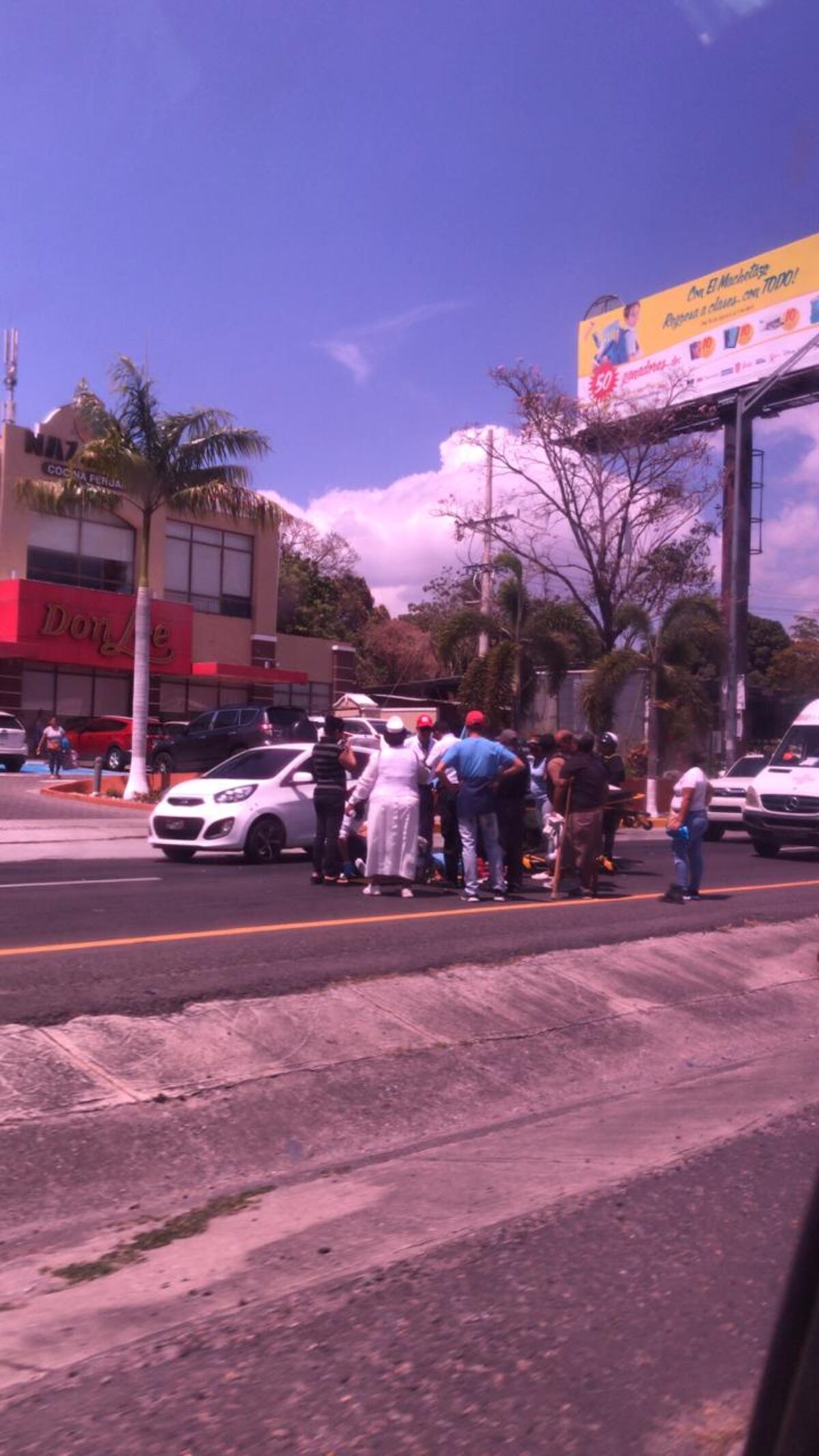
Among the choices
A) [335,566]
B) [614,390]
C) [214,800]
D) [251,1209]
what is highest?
[614,390]

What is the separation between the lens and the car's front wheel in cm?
1535

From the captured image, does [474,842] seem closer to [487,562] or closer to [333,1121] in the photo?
[333,1121]

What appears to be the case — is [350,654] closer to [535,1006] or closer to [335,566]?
[335,566]

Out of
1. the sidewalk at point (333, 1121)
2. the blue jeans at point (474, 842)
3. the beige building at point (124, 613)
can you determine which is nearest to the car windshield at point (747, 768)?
the blue jeans at point (474, 842)

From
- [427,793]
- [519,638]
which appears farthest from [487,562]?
[427,793]

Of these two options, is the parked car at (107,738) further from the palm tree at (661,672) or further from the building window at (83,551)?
the palm tree at (661,672)

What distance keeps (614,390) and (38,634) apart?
20.5 meters

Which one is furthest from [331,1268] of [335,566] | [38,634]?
[335,566]

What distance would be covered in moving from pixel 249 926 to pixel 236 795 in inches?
219

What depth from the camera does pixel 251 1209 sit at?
496 cm

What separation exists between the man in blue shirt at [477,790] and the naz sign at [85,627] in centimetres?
2735

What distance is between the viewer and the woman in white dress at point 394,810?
1150cm

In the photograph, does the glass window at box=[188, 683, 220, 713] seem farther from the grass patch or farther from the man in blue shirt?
the grass patch

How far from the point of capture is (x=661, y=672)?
91.0 ft
